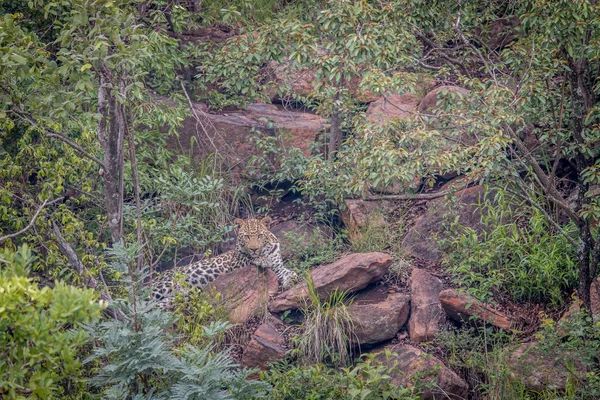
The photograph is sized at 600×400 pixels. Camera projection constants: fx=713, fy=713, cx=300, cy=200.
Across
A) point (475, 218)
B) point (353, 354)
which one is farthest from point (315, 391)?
point (475, 218)

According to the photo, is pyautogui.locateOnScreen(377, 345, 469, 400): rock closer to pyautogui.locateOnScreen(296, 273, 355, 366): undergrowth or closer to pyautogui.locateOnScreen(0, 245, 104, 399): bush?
pyautogui.locateOnScreen(296, 273, 355, 366): undergrowth

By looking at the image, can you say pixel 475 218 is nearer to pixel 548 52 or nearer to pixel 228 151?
pixel 548 52

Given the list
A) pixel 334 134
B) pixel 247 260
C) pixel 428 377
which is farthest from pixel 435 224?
pixel 428 377

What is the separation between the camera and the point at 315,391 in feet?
20.9

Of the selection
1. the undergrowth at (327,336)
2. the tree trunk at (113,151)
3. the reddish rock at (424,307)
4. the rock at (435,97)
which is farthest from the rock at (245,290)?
the rock at (435,97)

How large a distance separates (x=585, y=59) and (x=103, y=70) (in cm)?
485

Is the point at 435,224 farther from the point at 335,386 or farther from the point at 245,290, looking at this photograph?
the point at 335,386

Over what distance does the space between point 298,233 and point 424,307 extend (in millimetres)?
2517

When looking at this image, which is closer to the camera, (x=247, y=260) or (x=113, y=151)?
(x=113, y=151)

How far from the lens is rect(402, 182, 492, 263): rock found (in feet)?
30.1

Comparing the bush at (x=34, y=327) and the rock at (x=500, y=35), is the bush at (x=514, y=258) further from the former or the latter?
the bush at (x=34, y=327)

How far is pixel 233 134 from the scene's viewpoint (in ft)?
35.2

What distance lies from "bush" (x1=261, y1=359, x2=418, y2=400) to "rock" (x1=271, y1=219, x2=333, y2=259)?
3.21m

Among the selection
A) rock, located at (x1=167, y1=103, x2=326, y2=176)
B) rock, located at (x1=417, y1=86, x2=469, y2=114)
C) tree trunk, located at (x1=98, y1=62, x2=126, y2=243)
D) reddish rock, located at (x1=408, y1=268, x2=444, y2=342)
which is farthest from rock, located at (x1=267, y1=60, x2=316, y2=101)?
tree trunk, located at (x1=98, y1=62, x2=126, y2=243)
